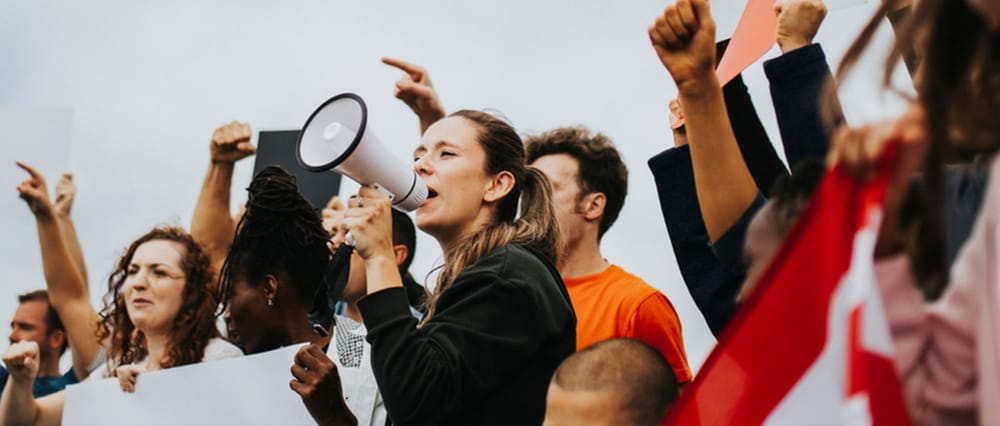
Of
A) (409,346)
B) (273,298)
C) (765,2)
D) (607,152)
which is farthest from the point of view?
(607,152)

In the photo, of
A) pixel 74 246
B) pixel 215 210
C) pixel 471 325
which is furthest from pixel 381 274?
pixel 74 246

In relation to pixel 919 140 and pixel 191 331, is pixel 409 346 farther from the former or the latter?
pixel 191 331

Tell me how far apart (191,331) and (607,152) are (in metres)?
1.72

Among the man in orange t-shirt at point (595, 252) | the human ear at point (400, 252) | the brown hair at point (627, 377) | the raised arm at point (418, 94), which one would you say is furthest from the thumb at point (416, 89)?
the brown hair at point (627, 377)

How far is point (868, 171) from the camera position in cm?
140

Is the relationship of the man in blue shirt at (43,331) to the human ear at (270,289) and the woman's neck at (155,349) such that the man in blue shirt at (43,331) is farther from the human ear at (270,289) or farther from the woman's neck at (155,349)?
the human ear at (270,289)

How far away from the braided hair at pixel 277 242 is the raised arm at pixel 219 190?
0.71m

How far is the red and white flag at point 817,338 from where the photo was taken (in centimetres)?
137

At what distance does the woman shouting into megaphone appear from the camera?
100 inches

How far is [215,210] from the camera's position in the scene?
14.9 ft

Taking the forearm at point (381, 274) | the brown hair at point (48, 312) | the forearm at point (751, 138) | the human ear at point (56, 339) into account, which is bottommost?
the human ear at point (56, 339)

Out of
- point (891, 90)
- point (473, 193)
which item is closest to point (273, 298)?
point (473, 193)

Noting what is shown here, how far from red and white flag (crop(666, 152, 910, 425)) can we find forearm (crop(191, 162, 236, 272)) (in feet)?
9.95

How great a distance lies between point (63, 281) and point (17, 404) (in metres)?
0.82
